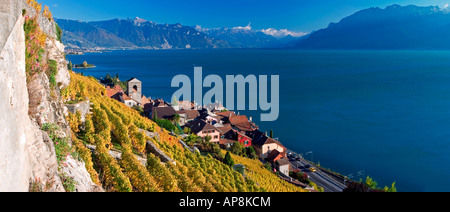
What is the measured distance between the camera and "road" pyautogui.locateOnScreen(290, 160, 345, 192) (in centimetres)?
2610

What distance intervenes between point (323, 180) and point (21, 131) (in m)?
26.5

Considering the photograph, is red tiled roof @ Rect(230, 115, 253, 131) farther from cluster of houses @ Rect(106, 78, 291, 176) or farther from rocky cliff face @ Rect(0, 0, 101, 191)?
rocky cliff face @ Rect(0, 0, 101, 191)

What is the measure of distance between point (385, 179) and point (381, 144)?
9566 millimetres

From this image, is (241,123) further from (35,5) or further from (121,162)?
(35,5)

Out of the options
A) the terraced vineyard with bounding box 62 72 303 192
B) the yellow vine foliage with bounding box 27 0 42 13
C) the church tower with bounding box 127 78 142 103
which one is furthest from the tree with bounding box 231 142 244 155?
the yellow vine foliage with bounding box 27 0 42 13

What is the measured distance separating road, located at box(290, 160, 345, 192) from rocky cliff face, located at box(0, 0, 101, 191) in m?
22.8

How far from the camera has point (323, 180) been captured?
27.7m

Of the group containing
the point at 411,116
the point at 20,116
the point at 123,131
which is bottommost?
the point at 411,116

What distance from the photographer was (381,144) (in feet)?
126

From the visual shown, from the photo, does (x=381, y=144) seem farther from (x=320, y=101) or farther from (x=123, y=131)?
(x=123, y=131)

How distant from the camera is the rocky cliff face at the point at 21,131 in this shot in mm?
4195

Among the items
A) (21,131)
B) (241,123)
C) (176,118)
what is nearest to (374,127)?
(241,123)

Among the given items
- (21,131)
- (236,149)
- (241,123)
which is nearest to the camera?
(21,131)
